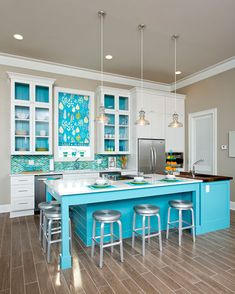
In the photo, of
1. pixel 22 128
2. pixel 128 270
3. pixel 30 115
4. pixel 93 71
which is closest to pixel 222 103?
pixel 93 71

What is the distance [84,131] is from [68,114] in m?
0.60

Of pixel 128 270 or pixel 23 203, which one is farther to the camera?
pixel 23 203

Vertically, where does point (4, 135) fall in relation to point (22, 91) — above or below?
below

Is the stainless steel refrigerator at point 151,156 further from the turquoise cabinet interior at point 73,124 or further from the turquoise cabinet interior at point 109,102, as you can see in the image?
the turquoise cabinet interior at point 73,124

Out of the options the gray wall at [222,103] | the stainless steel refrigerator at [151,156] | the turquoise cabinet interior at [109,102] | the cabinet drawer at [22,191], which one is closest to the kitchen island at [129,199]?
the cabinet drawer at [22,191]

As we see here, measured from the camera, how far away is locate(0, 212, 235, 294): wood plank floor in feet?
6.48

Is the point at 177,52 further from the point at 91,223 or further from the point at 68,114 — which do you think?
the point at 91,223

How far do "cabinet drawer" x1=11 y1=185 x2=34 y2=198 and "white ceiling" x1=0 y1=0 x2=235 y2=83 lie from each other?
9.40 ft

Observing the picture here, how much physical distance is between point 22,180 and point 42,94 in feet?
6.70

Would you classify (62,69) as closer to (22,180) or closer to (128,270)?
(22,180)

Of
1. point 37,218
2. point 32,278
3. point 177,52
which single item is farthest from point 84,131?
point 32,278

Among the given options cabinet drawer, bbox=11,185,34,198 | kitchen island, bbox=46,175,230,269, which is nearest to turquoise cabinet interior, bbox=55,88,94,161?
cabinet drawer, bbox=11,185,34,198

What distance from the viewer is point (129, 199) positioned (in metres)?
3.06

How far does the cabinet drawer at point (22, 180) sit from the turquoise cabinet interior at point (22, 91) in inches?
68.8
